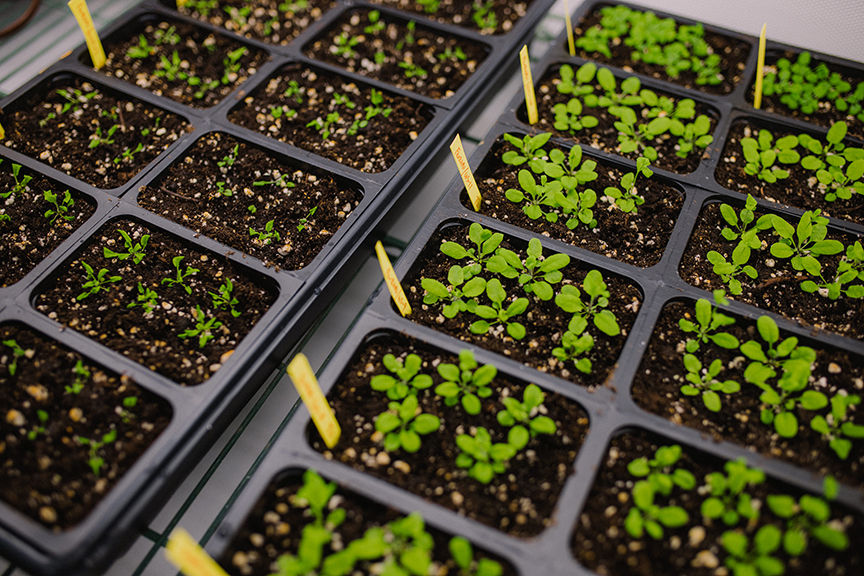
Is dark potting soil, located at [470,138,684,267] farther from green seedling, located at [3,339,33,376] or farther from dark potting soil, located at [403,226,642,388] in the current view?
green seedling, located at [3,339,33,376]

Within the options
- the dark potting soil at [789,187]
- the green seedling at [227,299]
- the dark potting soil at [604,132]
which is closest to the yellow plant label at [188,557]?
the green seedling at [227,299]

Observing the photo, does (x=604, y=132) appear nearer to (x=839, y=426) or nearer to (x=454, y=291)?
(x=454, y=291)

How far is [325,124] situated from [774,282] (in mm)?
1325

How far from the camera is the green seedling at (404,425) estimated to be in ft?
3.48

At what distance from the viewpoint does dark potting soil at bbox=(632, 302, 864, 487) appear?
3.47 feet

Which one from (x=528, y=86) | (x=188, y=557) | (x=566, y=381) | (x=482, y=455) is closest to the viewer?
(x=188, y=557)

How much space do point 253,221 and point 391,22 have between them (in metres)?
1.08

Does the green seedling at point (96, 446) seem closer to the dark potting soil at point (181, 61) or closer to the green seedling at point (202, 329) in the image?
the green seedling at point (202, 329)

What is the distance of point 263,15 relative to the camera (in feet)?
6.91

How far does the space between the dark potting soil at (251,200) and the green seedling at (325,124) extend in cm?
15

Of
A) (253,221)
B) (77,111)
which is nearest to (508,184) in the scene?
(253,221)

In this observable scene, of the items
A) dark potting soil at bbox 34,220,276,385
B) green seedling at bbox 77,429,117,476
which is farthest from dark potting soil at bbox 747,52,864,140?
green seedling at bbox 77,429,117,476

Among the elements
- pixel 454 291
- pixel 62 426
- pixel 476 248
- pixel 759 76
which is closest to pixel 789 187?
pixel 759 76

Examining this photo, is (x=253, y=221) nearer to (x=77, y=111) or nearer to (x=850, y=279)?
(x=77, y=111)
